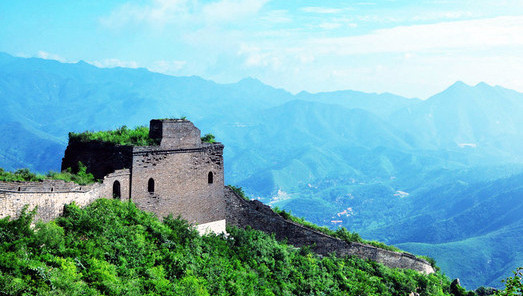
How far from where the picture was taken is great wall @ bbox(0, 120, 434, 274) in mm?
20641

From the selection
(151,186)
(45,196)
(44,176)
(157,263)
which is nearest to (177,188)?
(151,186)

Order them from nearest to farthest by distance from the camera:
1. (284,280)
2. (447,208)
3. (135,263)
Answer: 1. (135,263)
2. (284,280)
3. (447,208)

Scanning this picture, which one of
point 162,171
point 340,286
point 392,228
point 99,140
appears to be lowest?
point 340,286

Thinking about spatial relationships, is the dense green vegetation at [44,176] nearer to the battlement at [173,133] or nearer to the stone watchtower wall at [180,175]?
the stone watchtower wall at [180,175]

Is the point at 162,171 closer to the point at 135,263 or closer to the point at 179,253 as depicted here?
the point at 179,253

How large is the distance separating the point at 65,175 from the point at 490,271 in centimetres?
10311

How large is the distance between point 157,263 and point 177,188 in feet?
20.7

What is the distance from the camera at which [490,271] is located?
104750mm

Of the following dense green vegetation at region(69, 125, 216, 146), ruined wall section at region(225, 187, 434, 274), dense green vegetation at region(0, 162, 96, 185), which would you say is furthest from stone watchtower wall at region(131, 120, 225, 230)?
dense green vegetation at region(0, 162, 96, 185)

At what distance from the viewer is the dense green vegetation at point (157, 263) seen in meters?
14.4

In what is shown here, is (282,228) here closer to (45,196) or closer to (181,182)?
(181,182)

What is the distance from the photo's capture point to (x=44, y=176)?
18875mm

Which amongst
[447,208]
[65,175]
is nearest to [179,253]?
[65,175]

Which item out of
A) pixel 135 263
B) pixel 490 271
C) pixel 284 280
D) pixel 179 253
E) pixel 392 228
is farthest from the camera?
pixel 392 228
